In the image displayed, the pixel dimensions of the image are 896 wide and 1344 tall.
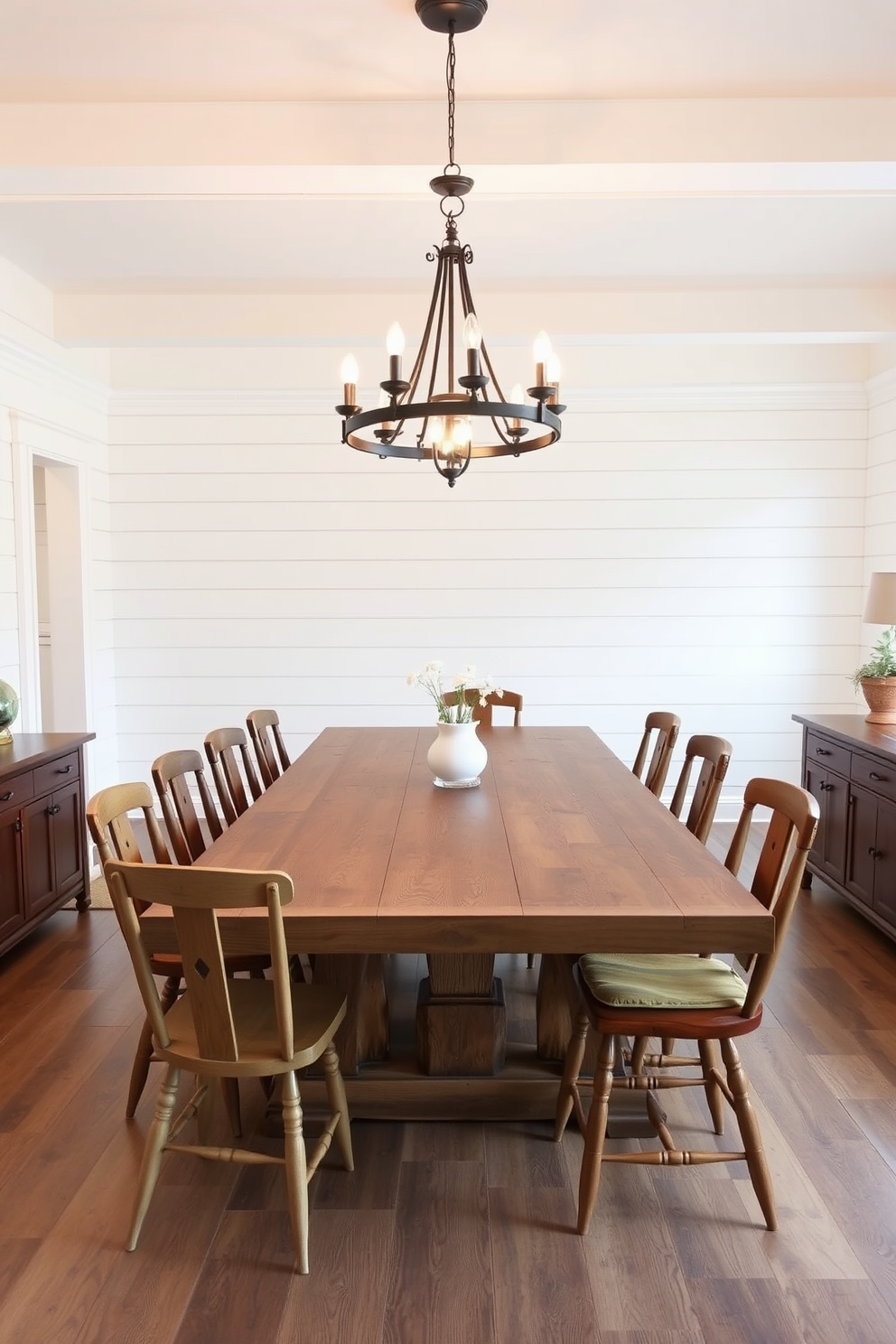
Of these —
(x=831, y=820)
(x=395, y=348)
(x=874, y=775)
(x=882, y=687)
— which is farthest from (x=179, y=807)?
(x=882, y=687)

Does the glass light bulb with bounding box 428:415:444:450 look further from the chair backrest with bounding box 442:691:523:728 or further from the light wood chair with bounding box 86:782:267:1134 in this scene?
the chair backrest with bounding box 442:691:523:728

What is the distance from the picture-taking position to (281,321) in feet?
16.0

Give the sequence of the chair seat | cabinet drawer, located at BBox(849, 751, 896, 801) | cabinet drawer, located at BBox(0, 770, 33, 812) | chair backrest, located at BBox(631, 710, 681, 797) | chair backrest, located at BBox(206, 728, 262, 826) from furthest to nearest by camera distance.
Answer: cabinet drawer, located at BBox(849, 751, 896, 801), cabinet drawer, located at BBox(0, 770, 33, 812), chair backrest, located at BBox(631, 710, 681, 797), chair backrest, located at BBox(206, 728, 262, 826), the chair seat

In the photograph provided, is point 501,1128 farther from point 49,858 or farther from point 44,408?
point 44,408

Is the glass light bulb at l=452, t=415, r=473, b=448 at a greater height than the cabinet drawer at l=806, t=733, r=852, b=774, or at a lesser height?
greater

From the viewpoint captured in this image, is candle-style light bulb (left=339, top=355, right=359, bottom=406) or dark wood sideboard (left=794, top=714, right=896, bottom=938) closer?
candle-style light bulb (left=339, top=355, right=359, bottom=406)

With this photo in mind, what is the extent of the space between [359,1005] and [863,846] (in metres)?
2.49

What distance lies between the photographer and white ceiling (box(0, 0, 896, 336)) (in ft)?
8.45

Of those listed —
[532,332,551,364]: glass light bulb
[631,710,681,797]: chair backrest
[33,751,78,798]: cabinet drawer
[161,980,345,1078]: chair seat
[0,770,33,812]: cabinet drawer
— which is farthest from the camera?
[33,751,78,798]: cabinet drawer

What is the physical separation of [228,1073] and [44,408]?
408 cm

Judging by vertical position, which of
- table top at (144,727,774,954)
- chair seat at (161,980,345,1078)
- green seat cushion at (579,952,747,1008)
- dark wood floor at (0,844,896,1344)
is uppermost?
table top at (144,727,774,954)

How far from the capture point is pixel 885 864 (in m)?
3.86

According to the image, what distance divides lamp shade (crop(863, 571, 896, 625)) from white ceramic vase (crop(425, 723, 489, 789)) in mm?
2376

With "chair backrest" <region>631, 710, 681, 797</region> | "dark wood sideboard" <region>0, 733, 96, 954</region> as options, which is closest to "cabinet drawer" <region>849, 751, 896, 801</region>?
"chair backrest" <region>631, 710, 681, 797</region>
